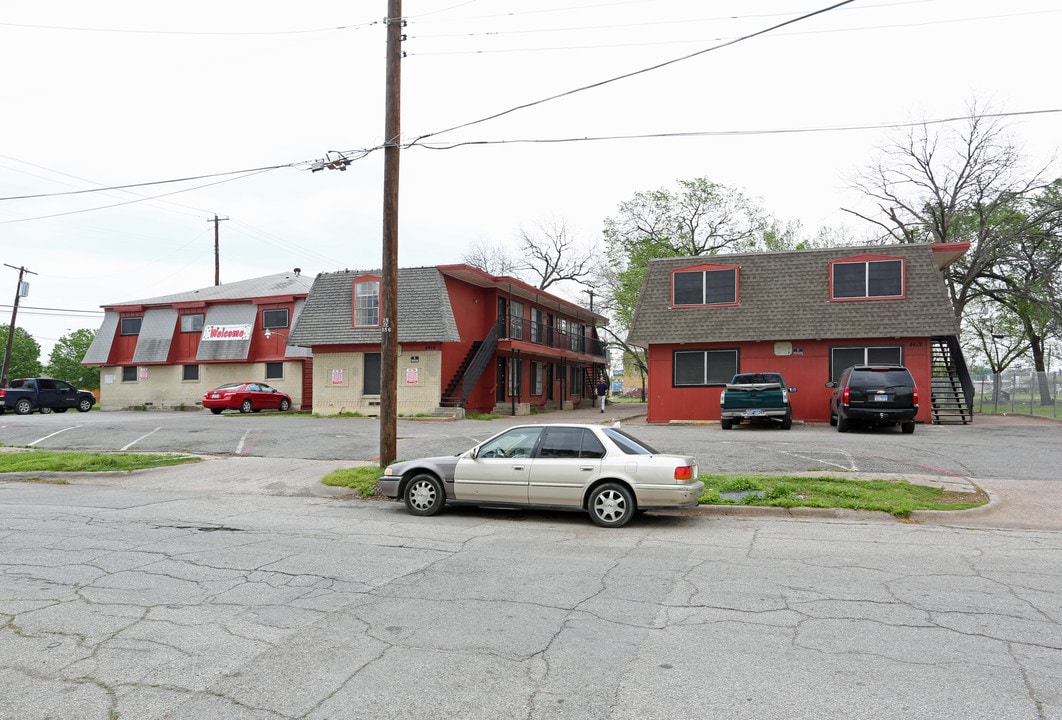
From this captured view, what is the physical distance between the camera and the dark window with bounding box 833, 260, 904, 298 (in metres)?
24.4

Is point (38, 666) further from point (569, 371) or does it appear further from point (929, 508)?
point (569, 371)

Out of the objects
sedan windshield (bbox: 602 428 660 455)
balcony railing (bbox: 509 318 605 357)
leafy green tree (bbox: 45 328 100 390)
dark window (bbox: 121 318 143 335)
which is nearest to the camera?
sedan windshield (bbox: 602 428 660 455)

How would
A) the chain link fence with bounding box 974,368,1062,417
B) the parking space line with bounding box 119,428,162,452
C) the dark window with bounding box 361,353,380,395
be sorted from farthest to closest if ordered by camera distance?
the dark window with bounding box 361,353,380,395 < the chain link fence with bounding box 974,368,1062,417 < the parking space line with bounding box 119,428,162,452

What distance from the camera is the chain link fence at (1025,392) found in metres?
30.5

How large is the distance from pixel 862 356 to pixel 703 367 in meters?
5.17

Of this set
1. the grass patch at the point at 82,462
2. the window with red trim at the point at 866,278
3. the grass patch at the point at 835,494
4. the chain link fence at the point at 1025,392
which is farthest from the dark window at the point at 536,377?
the grass patch at the point at 835,494

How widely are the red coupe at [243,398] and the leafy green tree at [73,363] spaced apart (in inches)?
1873

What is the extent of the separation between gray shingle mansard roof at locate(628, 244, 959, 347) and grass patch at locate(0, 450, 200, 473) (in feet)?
51.1

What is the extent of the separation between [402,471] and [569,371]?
35.7 meters

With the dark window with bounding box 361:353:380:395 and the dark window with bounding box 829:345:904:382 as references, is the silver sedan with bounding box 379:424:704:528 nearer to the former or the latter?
the dark window with bounding box 829:345:904:382

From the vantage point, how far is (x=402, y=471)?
10641 mm

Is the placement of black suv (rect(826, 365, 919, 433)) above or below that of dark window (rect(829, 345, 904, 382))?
below

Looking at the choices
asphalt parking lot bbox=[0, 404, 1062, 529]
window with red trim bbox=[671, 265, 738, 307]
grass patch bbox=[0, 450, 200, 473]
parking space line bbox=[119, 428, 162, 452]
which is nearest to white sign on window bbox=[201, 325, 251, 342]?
asphalt parking lot bbox=[0, 404, 1062, 529]

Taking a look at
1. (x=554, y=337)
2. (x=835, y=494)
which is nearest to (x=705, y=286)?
(x=554, y=337)
